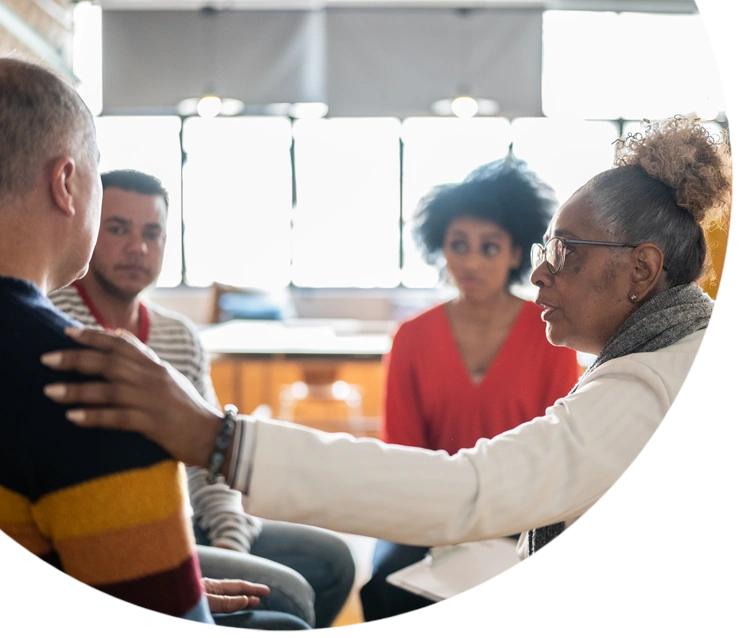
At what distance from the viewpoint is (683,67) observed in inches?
32.6

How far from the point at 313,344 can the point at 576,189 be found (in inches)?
95.0

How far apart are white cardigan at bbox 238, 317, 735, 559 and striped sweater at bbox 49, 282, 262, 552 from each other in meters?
0.46

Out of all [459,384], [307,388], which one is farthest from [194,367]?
[307,388]

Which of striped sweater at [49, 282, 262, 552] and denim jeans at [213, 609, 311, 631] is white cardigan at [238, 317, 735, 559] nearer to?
denim jeans at [213, 609, 311, 631]

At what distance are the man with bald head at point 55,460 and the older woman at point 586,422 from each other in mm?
28

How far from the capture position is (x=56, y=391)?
0.59m

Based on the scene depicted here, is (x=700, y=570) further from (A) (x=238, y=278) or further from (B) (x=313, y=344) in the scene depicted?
(A) (x=238, y=278)

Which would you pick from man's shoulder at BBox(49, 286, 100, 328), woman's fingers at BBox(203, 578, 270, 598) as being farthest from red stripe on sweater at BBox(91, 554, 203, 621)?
man's shoulder at BBox(49, 286, 100, 328)

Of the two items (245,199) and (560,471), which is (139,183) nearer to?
(560,471)

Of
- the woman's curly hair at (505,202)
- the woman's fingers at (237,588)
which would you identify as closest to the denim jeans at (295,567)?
the woman's fingers at (237,588)

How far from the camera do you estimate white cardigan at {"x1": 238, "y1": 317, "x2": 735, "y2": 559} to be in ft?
2.13

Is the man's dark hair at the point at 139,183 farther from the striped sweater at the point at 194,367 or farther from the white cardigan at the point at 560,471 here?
the white cardigan at the point at 560,471

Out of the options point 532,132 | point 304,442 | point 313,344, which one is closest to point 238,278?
point 313,344

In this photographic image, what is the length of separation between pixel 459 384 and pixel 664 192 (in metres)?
0.42
